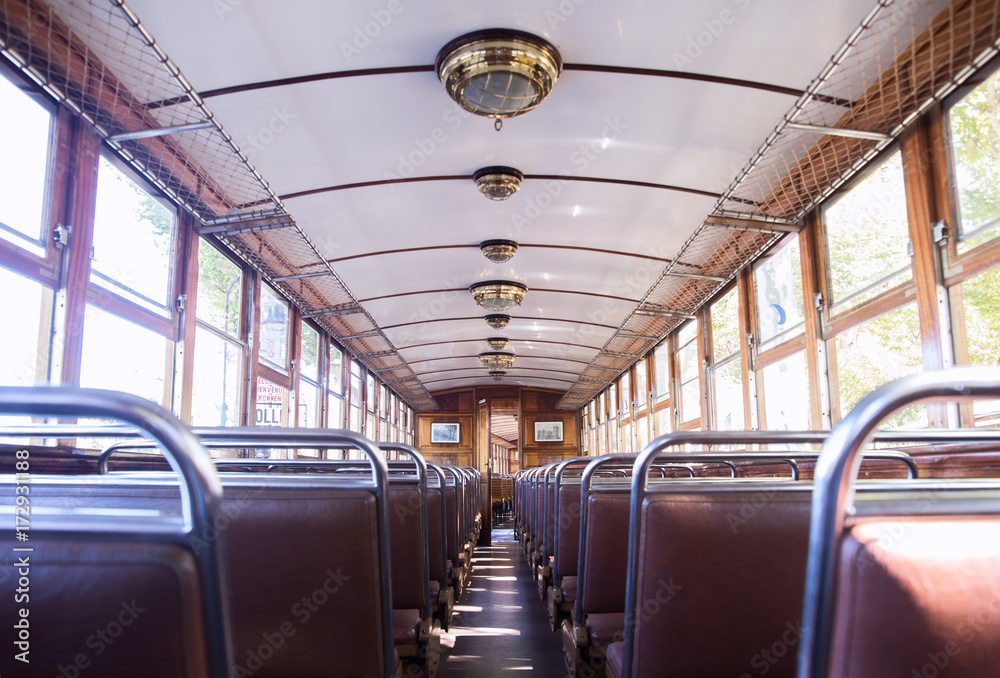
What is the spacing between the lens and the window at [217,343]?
17.1 ft

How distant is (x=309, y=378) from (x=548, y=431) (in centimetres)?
820

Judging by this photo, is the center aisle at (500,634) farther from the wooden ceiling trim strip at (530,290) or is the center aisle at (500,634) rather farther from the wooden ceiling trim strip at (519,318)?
the wooden ceiling trim strip at (519,318)

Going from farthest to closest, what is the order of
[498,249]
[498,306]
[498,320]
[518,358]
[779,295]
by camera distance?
[518,358] → [498,320] → [498,306] → [498,249] → [779,295]

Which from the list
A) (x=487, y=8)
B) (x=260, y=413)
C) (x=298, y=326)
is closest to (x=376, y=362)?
(x=298, y=326)

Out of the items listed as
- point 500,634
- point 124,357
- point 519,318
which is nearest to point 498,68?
point 124,357

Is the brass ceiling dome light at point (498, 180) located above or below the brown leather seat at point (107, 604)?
above

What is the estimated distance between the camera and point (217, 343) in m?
5.57

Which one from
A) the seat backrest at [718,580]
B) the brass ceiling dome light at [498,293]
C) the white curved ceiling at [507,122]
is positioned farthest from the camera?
the brass ceiling dome light at [498,293]

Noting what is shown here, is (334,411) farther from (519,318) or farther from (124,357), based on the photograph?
(124,357)

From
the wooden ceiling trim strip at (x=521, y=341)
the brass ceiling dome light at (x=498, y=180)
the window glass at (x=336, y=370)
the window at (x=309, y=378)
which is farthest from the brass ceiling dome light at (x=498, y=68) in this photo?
the wooden ceiling trim strip at (x=521, y=341)

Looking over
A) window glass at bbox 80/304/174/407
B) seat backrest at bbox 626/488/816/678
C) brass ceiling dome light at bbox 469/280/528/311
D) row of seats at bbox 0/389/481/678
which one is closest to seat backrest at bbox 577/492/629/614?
row of seats at bbox 0/389/481/678

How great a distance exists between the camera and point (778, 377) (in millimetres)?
5793

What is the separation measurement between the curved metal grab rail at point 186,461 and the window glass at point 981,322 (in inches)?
134

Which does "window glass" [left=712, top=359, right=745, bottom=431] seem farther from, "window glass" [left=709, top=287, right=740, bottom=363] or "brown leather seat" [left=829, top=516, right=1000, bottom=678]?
"brown leather seat" [left=829, top=516, right=1000, bottom=678]
